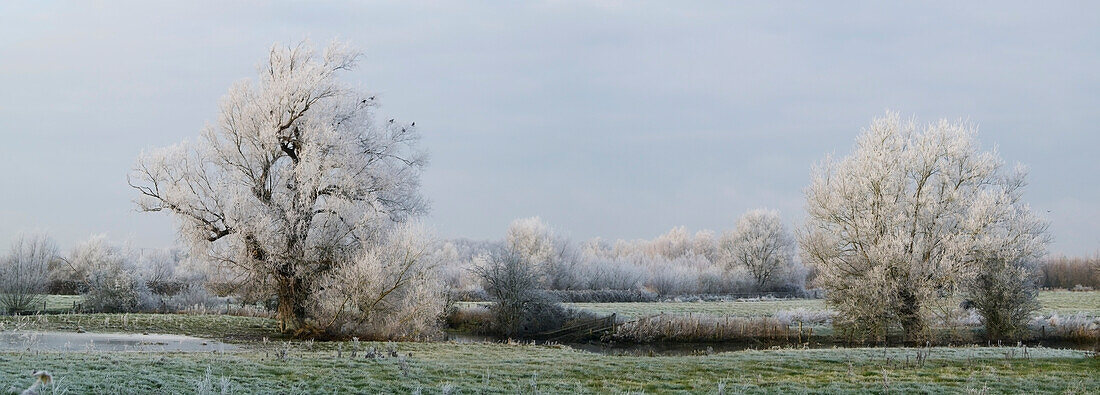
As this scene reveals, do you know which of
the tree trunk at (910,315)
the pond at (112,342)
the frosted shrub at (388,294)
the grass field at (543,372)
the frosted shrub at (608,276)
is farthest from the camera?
the frosted shrub at (608,276)

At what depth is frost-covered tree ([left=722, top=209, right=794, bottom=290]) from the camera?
7425 cm

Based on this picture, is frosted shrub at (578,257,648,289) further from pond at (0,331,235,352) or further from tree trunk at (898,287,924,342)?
pond at (0,331,235,352)

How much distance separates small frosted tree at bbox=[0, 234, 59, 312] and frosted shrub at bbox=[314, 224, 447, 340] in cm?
1833

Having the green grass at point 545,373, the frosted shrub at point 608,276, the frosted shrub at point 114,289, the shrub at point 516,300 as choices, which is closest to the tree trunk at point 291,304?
the green grass at point 545,373

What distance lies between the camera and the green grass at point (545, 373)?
1235 centimetres

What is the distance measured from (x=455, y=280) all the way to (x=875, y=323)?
47283 mm

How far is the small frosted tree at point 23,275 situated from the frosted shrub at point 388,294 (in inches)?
722

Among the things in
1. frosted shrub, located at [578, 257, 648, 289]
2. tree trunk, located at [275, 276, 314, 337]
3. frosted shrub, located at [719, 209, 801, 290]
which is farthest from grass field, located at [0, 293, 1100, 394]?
frosted shrub, located at [719, 209, 801, 290]

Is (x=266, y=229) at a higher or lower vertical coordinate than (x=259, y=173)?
lower

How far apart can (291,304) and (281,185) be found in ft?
13.4

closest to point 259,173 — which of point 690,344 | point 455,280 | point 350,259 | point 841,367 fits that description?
point 350,259

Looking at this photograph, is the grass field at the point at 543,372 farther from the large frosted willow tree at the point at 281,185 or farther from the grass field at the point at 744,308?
the grass field at the point at 744,308

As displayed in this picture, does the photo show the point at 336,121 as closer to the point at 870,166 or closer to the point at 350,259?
the point at 350,259

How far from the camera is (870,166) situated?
29.6 m
